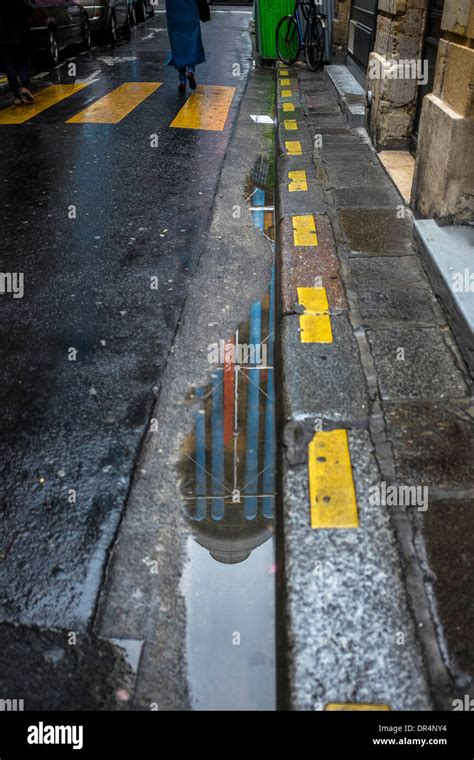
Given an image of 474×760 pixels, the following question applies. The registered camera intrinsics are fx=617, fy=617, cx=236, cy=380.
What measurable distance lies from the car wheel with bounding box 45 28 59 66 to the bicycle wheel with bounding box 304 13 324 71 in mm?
4468

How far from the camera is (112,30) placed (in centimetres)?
1488

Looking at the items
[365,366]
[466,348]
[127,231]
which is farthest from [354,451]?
[127,231]

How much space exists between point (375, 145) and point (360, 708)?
18.9 feet

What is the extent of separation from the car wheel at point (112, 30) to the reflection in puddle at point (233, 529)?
1412 cm

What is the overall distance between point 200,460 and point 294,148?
15.5 ft

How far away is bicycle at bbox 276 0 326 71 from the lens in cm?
1020

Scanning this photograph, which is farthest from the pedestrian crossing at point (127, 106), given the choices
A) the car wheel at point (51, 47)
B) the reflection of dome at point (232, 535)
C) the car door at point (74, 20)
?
the reflection of dome at point (232, 535)

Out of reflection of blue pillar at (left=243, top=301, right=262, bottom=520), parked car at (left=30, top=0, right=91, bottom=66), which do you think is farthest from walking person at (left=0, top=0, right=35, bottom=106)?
reflection of blue pillar at (left=243, top=301, right=262, bottom=520)

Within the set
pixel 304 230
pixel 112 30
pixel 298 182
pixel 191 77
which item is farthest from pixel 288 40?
pixel 304 230

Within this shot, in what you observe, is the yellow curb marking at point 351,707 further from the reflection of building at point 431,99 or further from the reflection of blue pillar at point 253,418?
the reflection of building at point 431,99

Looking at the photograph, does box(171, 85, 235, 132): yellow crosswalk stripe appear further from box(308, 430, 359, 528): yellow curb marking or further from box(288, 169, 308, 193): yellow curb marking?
box(308, 430, 359, 528): yellow curb marking

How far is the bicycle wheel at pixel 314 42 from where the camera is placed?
10148mm

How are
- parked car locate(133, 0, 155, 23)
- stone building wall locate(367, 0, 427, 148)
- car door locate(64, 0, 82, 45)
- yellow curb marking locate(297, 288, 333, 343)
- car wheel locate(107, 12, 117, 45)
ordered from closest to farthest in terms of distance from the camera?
yellow curb marking locate(297, 288, 333, 343)
stone building wall locate(367, 0, 427, 148)
car door locate(64, 0, 82, 45)
car wheel locate(107, 12, 117, 45)
parked car locate(133, 0, 155, 23)

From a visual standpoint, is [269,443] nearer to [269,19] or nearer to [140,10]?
[269,19]
